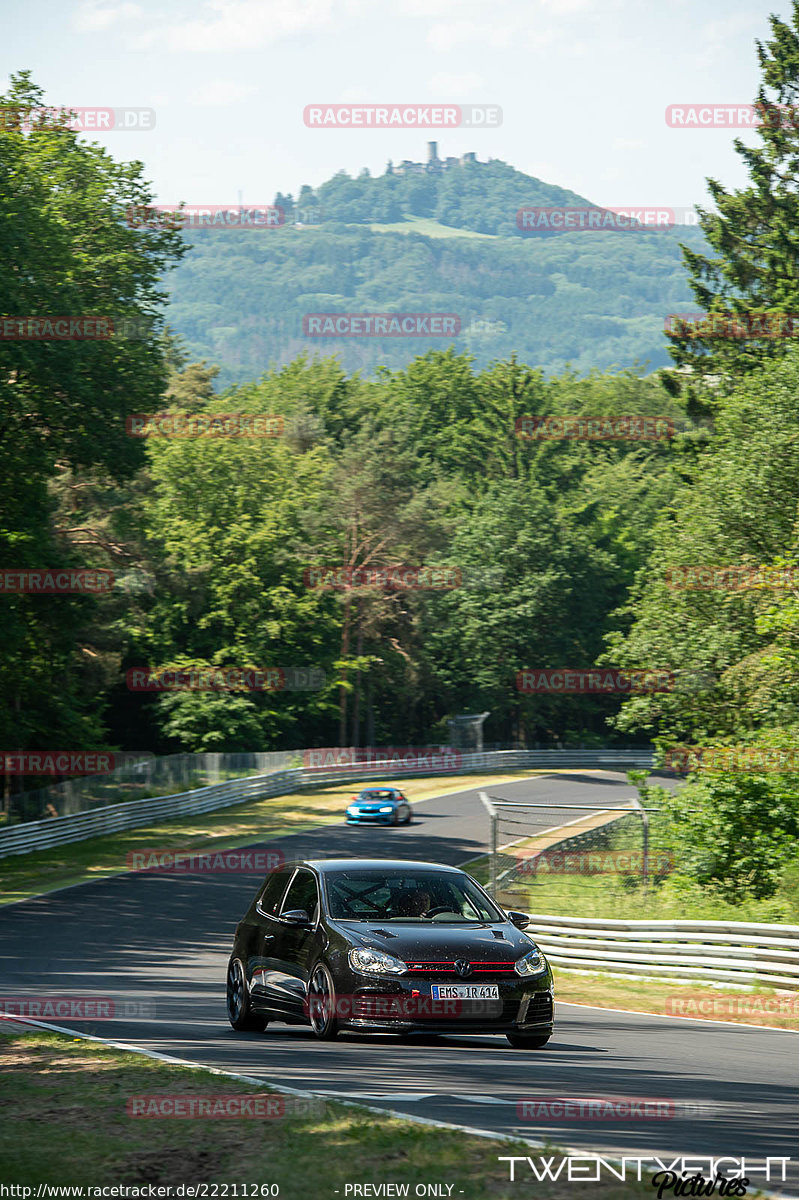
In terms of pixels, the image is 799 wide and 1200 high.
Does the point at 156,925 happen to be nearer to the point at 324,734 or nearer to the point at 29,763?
the point at 29,763

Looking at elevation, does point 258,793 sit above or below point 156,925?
below

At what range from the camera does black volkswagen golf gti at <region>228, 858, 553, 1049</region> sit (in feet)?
33.4

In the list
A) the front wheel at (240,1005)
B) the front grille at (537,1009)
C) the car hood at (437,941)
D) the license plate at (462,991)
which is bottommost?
the front wheel at (240,1005)

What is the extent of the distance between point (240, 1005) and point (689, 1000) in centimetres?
661

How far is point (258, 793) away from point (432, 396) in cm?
5003

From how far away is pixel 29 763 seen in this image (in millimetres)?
44688

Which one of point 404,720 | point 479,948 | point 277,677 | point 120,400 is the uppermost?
point 120,400

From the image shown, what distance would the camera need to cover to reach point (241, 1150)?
6.63 meters

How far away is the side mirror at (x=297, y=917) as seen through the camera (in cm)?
1098

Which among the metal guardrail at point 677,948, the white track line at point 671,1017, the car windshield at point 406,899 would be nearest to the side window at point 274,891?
the car windshield at point 406,899

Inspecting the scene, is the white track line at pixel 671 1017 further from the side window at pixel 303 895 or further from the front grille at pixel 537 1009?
the side window at pixel 303 895

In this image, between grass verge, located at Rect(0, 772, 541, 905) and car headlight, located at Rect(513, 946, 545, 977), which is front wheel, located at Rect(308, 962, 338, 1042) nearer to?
car headlight, located at Rect(513, 946, 545, 977)

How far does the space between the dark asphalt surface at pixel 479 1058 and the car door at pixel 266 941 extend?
0.38m

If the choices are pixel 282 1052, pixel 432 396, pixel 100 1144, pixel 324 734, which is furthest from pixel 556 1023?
Answer: pixel 432 396
